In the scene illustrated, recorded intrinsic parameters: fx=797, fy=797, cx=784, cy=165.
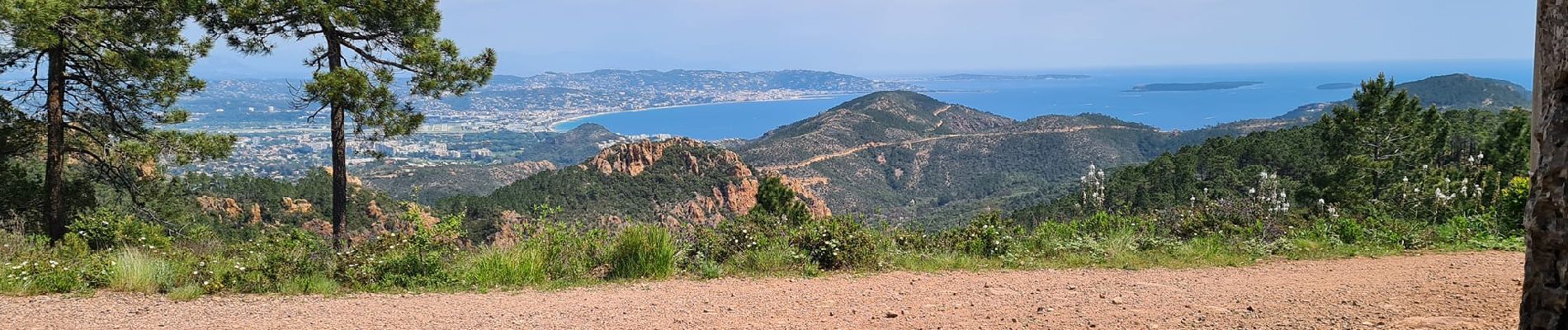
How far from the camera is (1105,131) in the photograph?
77.0m

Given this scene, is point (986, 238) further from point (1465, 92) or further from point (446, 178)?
point (1465, 92)

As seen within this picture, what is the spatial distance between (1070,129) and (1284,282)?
249 ft

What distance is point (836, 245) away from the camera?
5.91 meters

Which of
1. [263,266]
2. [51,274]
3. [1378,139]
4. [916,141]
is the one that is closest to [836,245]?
[263,266]

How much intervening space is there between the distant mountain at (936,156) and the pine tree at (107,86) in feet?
143

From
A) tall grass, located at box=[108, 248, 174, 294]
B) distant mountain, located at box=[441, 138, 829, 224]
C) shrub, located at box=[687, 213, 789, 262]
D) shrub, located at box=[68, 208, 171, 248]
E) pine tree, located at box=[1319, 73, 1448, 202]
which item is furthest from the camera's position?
distant mountain, located at box=[441, 138, 829, 224]

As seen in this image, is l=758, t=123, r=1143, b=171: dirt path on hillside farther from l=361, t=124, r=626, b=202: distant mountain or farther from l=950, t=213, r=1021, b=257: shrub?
l=950, t=213, r=1021, b=257: shrub

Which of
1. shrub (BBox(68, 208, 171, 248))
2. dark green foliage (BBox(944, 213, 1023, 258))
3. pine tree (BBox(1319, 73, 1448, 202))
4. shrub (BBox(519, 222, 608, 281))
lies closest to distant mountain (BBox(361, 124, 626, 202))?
shrub (BBox(68, 208, 171, 248))

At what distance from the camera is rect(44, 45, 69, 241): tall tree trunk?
338 inches

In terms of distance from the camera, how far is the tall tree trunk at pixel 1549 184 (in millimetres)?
1751

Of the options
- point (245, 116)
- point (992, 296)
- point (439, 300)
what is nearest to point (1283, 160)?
point (992, 296)

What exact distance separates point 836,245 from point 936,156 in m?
69.5

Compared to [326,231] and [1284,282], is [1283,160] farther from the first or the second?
[326,231]

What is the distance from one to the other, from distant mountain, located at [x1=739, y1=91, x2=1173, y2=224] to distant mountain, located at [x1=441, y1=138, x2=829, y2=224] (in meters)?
10.6
